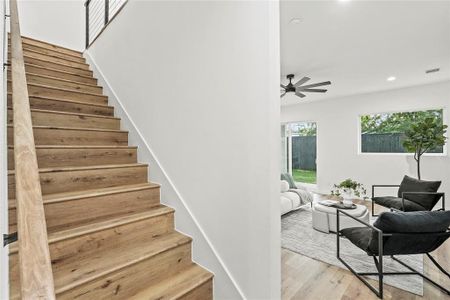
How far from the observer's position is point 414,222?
1.95 meters

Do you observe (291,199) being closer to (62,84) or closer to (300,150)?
(300,150)

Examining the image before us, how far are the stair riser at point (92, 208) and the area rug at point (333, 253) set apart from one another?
1.93m

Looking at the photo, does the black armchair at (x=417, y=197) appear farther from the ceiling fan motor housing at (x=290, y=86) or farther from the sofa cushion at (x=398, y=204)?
the ceiling fan motor housing at (x=290, y=86)

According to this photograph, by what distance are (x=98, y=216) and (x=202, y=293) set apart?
0.92 metres

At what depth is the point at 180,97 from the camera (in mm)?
1946

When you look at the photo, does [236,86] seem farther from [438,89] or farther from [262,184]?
[438,89]

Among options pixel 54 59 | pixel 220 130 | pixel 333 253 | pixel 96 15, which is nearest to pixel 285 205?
pixel 333 253

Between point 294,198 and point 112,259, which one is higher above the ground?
point 112,259

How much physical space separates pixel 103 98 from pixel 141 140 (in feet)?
3.43

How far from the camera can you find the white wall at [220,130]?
1.40 m

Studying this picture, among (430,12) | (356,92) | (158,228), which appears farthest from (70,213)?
(356,92)

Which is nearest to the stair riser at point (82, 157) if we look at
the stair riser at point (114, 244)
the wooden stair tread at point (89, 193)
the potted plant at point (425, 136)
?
the wooden stair tread at point (89, 193)

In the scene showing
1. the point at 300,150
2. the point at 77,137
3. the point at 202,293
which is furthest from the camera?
the point at 300,150

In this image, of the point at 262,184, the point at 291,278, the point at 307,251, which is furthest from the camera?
the point at 307,251
